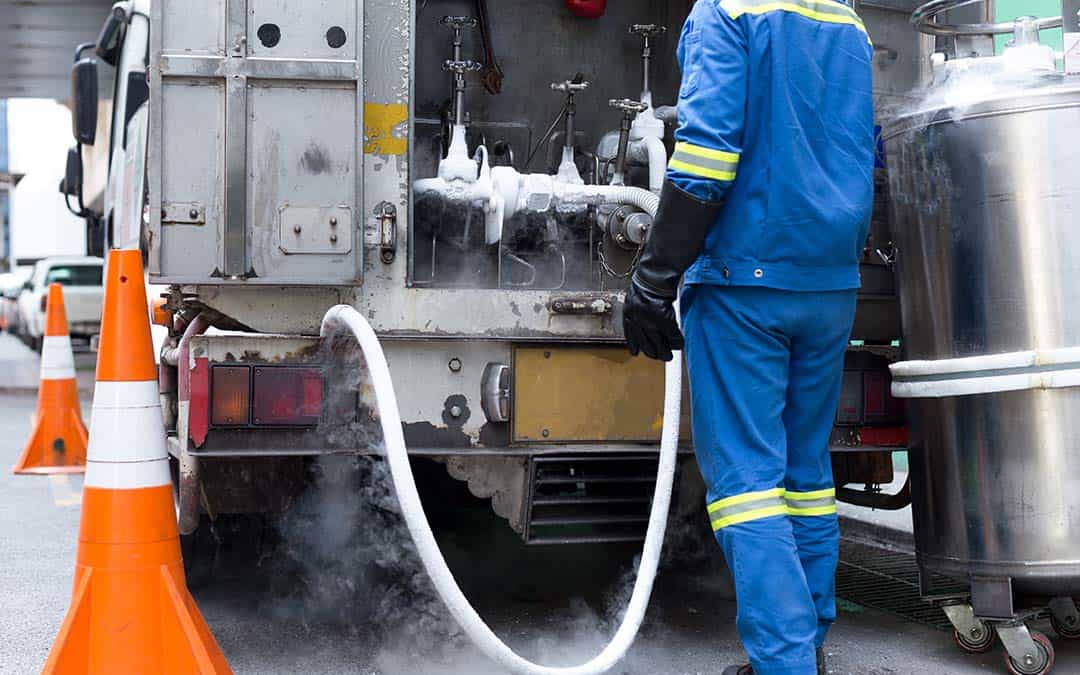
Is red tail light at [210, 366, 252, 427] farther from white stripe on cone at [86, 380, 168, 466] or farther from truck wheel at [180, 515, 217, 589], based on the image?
truck wheel at [180, 515, 217, 589]

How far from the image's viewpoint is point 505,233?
159 inches

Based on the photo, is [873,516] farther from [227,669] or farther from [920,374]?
[227,669]

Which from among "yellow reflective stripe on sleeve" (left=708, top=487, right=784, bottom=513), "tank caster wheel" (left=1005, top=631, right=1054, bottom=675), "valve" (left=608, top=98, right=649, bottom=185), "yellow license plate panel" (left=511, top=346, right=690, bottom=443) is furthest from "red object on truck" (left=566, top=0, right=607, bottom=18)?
"tank caster wheel" (left=1005, top=631, right=1054, bottom=675)

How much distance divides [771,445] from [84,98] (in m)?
4.09

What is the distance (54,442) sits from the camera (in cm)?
Result: 800

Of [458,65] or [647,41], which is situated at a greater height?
[647,41]

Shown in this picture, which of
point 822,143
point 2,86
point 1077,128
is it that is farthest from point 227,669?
point 2,86

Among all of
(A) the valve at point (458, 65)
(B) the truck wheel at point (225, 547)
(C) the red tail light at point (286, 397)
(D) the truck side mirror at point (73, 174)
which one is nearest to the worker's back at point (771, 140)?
(C) the red tail light at point (286, 397)

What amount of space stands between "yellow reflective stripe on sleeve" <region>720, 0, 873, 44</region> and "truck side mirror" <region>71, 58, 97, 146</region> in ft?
12.1

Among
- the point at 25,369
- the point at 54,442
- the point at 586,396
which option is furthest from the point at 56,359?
the point at 25,369

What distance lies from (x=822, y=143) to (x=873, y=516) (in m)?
3.65

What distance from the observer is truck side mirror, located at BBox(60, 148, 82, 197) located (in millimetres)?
6836

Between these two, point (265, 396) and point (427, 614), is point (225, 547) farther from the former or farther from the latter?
point (265, 396)

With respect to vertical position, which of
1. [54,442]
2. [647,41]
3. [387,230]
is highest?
[647,41]
